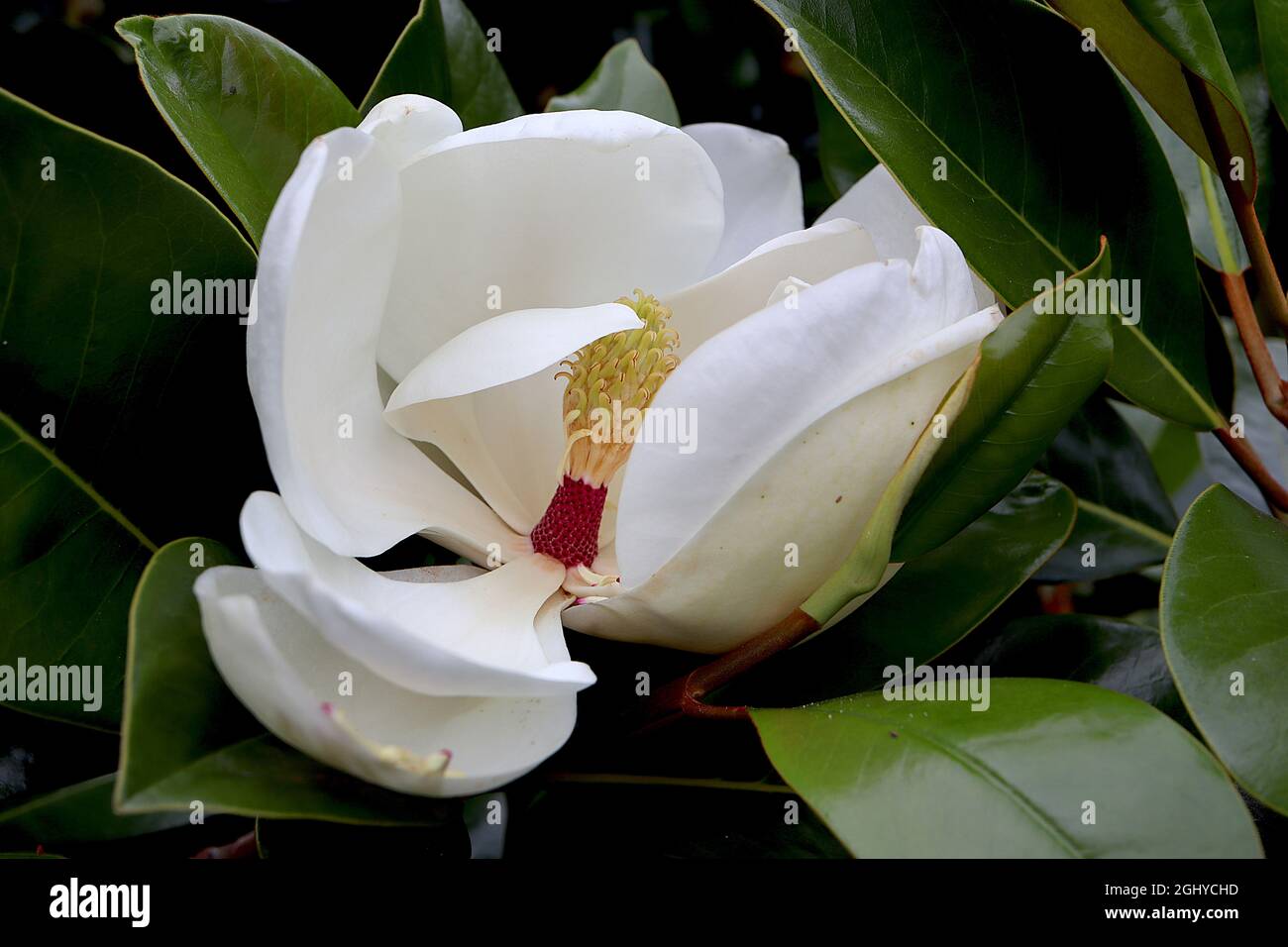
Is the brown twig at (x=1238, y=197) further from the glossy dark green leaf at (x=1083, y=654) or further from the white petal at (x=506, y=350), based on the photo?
the white petal at (x=506, y=350)

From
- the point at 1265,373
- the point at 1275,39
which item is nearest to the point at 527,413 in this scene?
the point at 1265,373

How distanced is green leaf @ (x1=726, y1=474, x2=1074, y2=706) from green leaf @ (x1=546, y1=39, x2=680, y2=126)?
515 mm

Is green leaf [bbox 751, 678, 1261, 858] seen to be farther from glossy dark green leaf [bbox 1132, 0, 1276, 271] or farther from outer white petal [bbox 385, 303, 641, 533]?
glossy dark green leaf [bbox 1132, 0, 1276, 271]

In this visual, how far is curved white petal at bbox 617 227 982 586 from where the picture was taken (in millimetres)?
636

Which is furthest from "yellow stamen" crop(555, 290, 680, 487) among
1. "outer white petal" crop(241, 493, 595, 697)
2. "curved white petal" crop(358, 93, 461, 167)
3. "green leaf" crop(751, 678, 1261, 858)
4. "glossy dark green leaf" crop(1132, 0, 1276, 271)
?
"glossy dark green leaf" crop(1132, 0, 1276, 271)

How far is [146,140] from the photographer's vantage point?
1.22 m

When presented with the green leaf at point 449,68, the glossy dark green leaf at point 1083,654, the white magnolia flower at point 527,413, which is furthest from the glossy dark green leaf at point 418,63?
the glossy dark green leaf at point 1083,654

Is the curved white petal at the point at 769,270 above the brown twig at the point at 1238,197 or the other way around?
the other way around

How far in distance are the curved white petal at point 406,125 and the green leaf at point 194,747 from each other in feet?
0.92

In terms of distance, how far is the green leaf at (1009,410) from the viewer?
68cm

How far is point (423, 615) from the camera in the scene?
2.40ft

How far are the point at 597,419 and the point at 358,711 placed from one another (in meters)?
0.34
